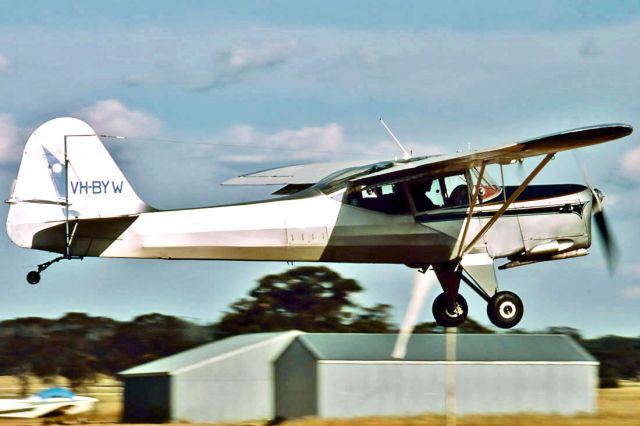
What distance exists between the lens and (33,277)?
1466 centimetres

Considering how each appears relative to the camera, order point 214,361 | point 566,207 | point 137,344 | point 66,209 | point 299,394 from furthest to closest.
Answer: point 137,344 < point 214,361 < point 299,394 < point 566,207 < point 66,209

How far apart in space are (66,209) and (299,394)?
10274 millimetres

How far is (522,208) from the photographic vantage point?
16.0 meters

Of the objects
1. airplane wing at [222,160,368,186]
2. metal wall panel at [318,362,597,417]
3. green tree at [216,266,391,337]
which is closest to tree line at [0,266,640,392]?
green tree at [216,266,391,337]

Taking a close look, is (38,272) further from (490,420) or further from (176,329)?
(176,329)

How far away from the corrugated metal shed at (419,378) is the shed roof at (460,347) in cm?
2

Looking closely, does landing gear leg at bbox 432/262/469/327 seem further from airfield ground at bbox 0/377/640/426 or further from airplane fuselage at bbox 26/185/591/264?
airfield ground at bbox 0/377/640/426

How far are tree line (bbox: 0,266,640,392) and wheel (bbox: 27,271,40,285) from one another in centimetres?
1948

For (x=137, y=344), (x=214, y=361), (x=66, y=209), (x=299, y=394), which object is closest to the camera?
(x=66, y=209)

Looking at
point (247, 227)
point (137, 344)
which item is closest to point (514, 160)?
point (247, 227)

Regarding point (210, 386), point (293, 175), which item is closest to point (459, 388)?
point (210, 386)

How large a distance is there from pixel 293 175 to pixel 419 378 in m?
7.61

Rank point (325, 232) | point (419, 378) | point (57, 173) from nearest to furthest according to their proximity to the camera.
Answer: point (57, 173) → point (325, 232) → point (419, 378)

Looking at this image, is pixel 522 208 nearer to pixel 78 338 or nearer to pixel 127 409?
pixel 127 409
